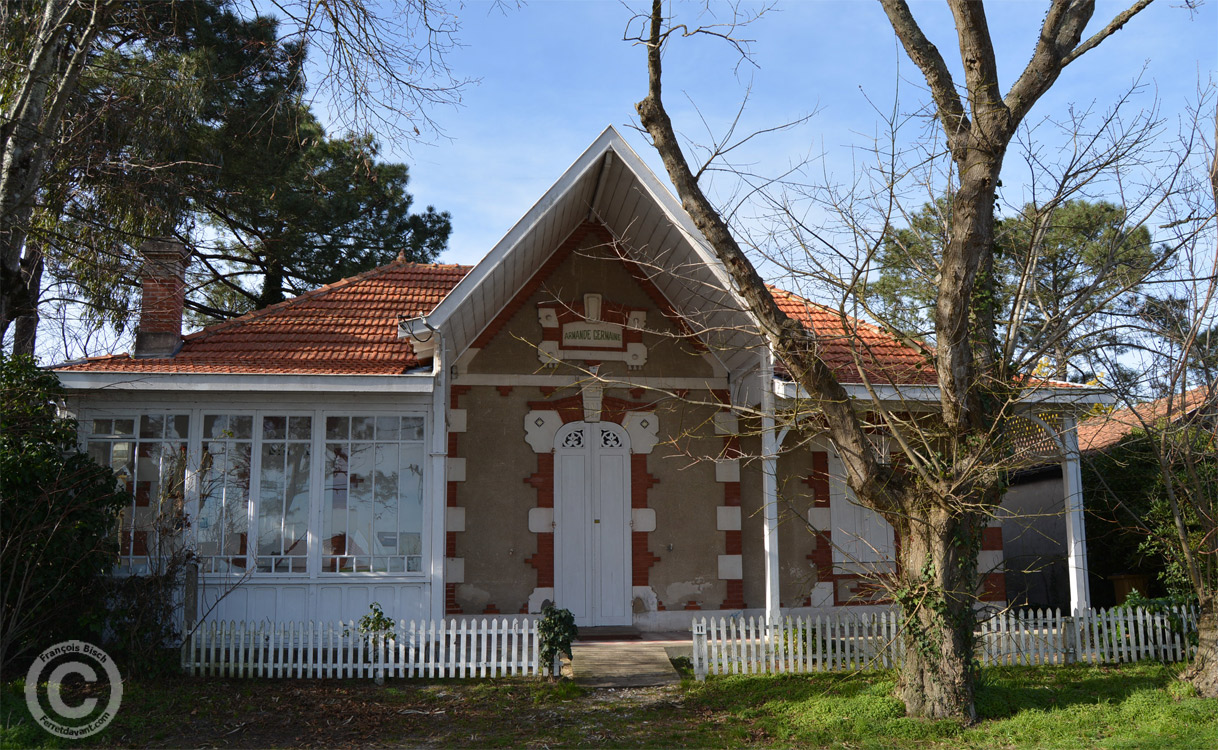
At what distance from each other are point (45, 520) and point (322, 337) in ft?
12.4

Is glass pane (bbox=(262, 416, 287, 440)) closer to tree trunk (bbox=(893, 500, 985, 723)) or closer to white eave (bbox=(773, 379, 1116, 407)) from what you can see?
white eave (bbox=(773, 379, 1116, 407))

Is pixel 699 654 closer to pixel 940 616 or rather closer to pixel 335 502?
pixel 940 616

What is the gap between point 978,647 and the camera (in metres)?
9.39

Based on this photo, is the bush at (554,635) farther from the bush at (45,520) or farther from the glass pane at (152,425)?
the glass pane at (152,425)

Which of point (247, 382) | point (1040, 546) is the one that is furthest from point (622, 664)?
point (1040, 546)

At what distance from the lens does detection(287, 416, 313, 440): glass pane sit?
34.1ft

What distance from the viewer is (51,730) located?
722cm

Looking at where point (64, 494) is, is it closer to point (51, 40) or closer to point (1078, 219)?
point (51, 40)

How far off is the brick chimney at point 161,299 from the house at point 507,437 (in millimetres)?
31

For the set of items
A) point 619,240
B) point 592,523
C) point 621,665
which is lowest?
point 621,665

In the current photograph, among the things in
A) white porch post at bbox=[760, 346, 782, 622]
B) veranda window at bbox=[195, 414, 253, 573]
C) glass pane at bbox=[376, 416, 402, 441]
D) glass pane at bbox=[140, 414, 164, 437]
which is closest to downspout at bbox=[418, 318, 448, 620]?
glass pane at bbox=[376, 416, 402, 441]

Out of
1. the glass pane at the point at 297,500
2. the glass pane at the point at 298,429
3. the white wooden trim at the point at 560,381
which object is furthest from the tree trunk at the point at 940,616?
the glass pane at the point at 298,429

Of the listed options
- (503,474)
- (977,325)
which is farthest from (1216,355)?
(503,474)

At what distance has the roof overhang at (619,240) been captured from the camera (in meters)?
9.97
